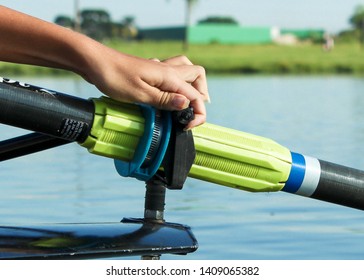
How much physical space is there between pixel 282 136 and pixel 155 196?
1067 centimetres

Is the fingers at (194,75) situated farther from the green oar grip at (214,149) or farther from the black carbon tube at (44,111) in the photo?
the black carbon tube at (44,111)

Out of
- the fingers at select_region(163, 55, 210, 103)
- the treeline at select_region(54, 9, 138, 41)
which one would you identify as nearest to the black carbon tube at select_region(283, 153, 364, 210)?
the fingers at select_region(163, 55, 210, 103)

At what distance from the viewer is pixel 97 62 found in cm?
289

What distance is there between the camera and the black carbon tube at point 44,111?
2891mm

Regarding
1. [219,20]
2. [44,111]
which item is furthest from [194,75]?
[219,20]

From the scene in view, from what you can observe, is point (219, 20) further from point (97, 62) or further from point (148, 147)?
point (97, 62)

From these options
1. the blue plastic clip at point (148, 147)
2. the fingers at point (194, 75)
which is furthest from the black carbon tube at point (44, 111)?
the fingers at point (194, 75)

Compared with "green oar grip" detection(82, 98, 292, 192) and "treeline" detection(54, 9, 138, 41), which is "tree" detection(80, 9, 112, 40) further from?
"green oar grip" detection(82, 98, 292, 192)

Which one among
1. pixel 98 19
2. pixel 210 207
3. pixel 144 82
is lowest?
pixel 144 82

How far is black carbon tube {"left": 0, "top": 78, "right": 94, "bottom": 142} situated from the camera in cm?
289

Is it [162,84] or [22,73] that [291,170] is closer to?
[162,84]

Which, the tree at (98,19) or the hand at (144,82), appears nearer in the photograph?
the hand at (144,82)

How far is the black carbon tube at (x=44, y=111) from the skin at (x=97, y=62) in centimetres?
9

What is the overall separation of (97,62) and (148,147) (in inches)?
12.1
